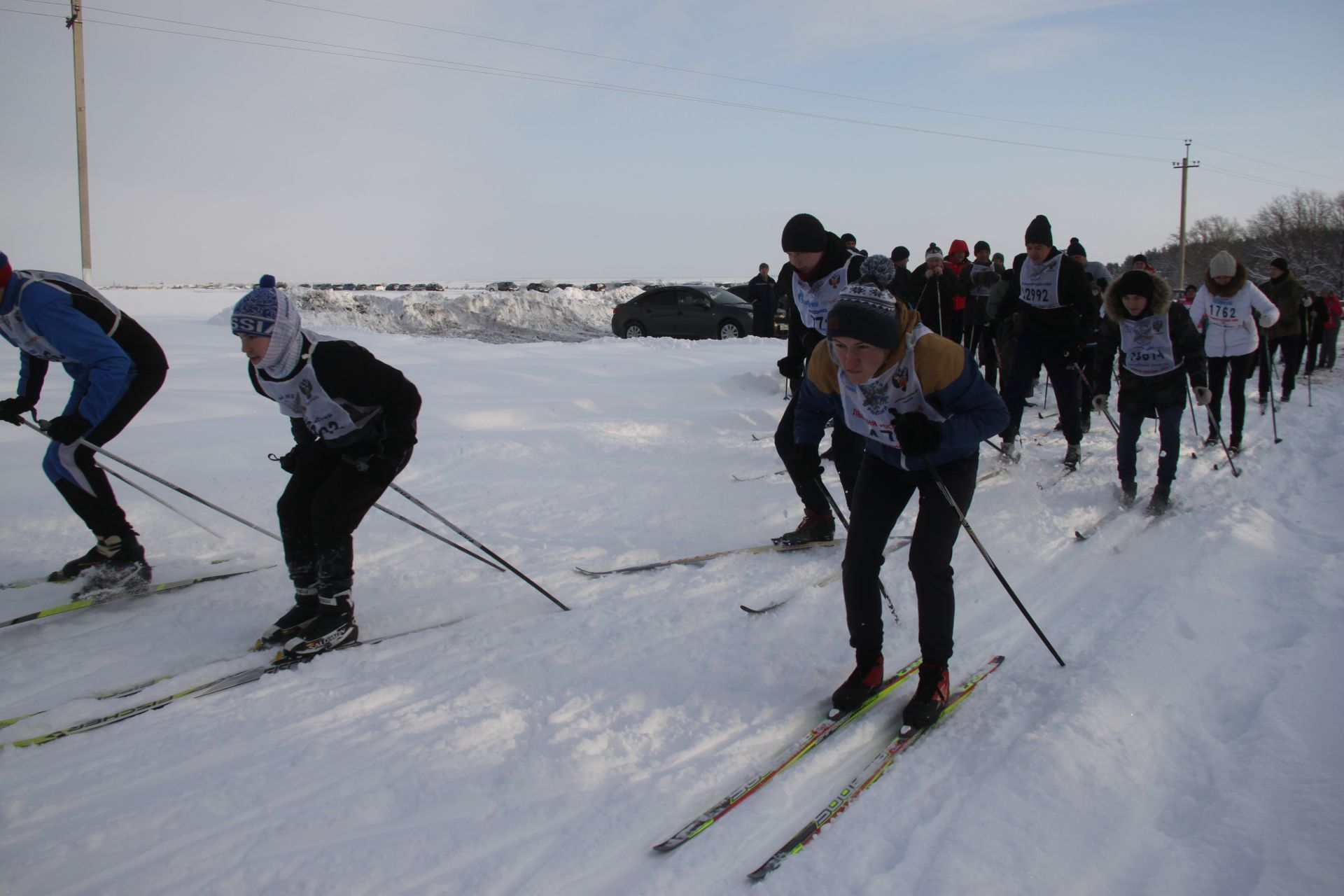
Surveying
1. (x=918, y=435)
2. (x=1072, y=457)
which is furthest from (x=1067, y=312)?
(x=918, y=435)

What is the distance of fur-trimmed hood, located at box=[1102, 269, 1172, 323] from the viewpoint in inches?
214

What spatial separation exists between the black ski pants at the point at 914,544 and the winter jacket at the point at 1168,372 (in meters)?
3.61

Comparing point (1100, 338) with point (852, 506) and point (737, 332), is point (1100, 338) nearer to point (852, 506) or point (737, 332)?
point (852, 506)

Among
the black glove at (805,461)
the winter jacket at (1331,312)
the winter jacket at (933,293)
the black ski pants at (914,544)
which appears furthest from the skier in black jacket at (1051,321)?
the winter jacket at (1331,312)

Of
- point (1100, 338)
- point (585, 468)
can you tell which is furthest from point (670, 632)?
point (1100, 338)

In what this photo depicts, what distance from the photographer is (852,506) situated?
9.72ft

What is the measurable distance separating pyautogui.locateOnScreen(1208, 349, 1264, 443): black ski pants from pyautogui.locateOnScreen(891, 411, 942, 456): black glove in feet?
18.8

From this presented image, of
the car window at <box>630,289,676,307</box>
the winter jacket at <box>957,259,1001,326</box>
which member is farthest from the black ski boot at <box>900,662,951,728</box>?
the car window at <box>630,289,676,307</box>

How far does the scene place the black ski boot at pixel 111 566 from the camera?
13.3 feet

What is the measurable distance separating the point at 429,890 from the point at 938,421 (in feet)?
7.12

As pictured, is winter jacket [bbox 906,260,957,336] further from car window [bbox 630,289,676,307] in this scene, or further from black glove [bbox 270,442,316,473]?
car window [bbox 630,289,676,307]

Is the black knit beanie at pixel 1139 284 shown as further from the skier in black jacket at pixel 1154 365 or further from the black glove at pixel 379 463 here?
the black glove at pixel 379 463

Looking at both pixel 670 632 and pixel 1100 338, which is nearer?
pixel 670 632

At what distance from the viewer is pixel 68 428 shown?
3801 millimetres
